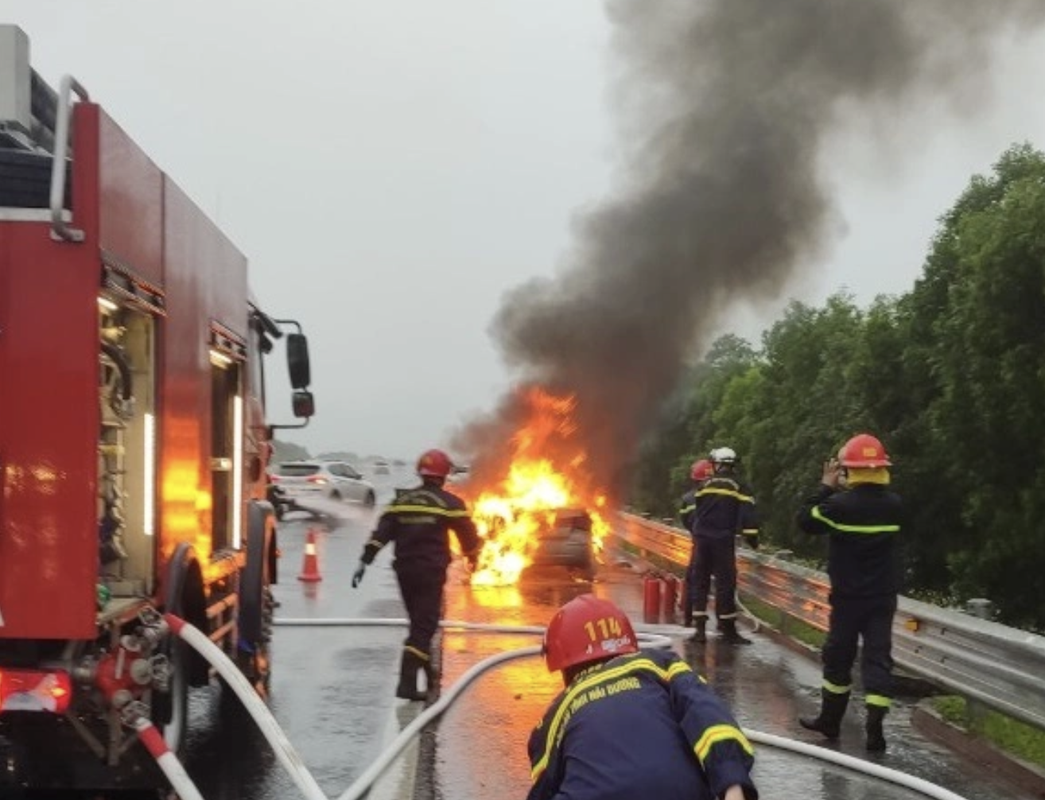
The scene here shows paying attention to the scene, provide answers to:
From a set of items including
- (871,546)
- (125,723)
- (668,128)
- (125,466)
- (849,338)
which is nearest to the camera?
(125,723)

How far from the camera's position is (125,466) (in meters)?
5.62

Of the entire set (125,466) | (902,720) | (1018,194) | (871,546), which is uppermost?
(1018,194)

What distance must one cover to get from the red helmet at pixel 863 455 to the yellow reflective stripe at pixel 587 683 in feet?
15.0

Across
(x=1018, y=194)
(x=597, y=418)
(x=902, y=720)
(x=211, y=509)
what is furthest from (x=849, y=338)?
(x=211, y=509)

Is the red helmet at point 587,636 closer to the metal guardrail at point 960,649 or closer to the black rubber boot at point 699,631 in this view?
the metal guardrail at point 960,649

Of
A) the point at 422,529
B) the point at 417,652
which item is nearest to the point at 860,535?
the point at 422,529

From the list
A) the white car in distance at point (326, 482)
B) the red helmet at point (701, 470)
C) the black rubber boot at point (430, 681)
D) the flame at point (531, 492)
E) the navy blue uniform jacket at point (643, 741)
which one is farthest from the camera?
the white car in distance at point (326, 482)

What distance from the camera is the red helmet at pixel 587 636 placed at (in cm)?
314

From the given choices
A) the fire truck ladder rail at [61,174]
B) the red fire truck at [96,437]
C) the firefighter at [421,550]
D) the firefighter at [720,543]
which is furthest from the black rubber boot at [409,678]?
the fire truck ladder rail at [61,174]

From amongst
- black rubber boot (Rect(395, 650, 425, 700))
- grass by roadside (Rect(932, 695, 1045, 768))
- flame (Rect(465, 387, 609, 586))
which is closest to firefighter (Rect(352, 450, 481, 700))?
black rubber boot (Rect(395, 650, 425, 700))

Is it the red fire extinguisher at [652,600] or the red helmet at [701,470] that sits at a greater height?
the red helmet at [701,470]

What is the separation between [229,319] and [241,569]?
165 cm

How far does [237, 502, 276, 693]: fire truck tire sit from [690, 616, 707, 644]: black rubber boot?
13.2ft

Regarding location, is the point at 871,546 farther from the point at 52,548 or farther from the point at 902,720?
the point at 52,548
